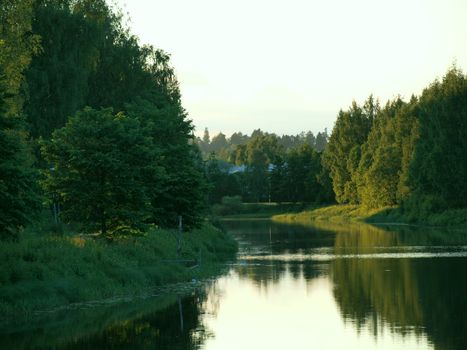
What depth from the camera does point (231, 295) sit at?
35906mm

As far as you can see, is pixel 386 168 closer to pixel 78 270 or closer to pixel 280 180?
pixel 280 180

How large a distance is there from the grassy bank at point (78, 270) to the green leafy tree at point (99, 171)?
1.47 metres

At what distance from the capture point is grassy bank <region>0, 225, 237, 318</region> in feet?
96.7

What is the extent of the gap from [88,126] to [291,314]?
14.1 metres

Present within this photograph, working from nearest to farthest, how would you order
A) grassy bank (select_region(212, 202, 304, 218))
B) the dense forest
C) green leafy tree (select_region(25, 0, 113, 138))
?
the dense forest < green leafy tree (select_region(25, 0, 113, 138)) < grassy bank (select_region(212, 202, 304, 218))

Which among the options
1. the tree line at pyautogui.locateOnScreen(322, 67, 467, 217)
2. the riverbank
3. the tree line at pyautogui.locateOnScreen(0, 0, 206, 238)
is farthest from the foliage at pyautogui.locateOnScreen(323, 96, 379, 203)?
the tree line at pyautogui.locateOnScreen(0, 0, 206, 238)

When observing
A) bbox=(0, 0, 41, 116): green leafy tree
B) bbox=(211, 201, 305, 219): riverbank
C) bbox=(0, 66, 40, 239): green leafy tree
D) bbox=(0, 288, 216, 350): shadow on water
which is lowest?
bbox=(0, 288, 216, 350): shadow on water

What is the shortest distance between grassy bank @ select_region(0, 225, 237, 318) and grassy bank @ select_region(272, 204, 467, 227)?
53994 mm

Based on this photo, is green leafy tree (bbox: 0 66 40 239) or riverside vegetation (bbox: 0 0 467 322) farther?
riverside vegetation (bbox: 0 0 467 322)

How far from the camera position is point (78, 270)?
33.2 m

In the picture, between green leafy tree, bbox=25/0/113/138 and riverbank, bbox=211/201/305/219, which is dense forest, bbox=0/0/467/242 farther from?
riverbank, bbox=211/201/305/219

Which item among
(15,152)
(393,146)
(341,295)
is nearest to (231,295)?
(341,295)

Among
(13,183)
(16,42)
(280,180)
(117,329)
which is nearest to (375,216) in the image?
(280,180)

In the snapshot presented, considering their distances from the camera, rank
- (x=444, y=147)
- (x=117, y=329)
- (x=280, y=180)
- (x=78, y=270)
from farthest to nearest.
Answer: (x=280, y=180)
(x=444, y=147)
(x=78, y=270)
(x=117, y=329)
